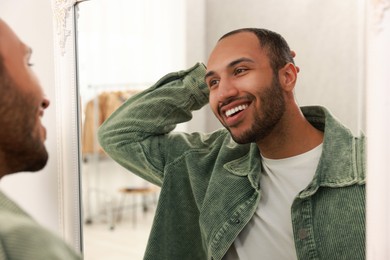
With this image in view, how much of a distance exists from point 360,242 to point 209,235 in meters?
0.31

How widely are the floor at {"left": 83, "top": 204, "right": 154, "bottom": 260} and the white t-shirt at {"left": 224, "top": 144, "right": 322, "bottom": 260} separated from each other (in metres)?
0.27

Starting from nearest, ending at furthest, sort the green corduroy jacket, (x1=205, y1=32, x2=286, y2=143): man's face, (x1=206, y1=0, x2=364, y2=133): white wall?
the green corduroy jacket, (x1=206, y1=0, x2=364, y2=133): white wall, (x1=205, y1=32, x2=286, y2=143): man's face

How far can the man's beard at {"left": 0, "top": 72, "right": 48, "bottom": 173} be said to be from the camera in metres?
0.62

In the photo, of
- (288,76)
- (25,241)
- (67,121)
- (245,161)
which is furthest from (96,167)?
(25,241)

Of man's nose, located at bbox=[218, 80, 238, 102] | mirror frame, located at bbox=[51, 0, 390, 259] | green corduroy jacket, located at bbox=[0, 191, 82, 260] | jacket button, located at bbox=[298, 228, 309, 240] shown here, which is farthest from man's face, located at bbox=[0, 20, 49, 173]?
mirror frame, located at bbox=[51, 0, 390, 259]

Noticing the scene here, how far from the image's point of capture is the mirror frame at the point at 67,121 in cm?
125

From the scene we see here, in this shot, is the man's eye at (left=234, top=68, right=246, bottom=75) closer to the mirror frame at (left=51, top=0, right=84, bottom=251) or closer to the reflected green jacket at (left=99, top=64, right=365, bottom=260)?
the reflected green jacket at (left=99, top=64, right=365, bottom=260)

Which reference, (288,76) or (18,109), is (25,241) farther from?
(288,76)

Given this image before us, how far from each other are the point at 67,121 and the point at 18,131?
663 mm

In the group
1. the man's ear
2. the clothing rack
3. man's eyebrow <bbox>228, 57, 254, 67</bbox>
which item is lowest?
the clothing rack

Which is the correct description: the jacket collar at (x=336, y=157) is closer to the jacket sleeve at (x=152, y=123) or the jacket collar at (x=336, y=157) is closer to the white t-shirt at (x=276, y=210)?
the white t-shirt at (x=276, y=210)

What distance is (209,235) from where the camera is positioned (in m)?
0.98

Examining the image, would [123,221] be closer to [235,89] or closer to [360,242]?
[235,89]

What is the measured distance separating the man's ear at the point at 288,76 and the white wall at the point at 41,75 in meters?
0.71
